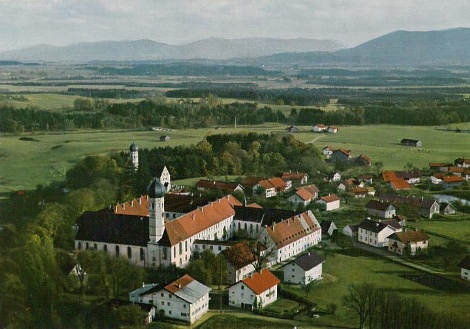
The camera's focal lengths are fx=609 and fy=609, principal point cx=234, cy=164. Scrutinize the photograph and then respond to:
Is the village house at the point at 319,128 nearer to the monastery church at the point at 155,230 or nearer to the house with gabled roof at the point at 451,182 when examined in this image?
the house with gabled roof at the point at 451,182

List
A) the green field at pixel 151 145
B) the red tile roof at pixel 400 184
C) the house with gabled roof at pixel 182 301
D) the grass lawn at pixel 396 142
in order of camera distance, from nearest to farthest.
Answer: the house with gabled roof at pixel 182 301 < the red tile roof at pixel 400 184 < the green field at pixel 151 145 < the grass lawn at pixel 396 142

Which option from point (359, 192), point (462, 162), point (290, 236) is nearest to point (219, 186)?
point (359, 192)

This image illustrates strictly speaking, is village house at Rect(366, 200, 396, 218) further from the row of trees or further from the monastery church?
the row of trees

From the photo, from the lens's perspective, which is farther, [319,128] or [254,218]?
[319,128]

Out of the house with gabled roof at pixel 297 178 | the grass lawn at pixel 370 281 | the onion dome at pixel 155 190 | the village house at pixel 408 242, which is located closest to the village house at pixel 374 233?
the village house at pixel 408 242

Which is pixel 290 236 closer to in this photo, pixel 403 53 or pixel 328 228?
pixel 328 228

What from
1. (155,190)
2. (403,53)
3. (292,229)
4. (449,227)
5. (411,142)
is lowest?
(449,227)
